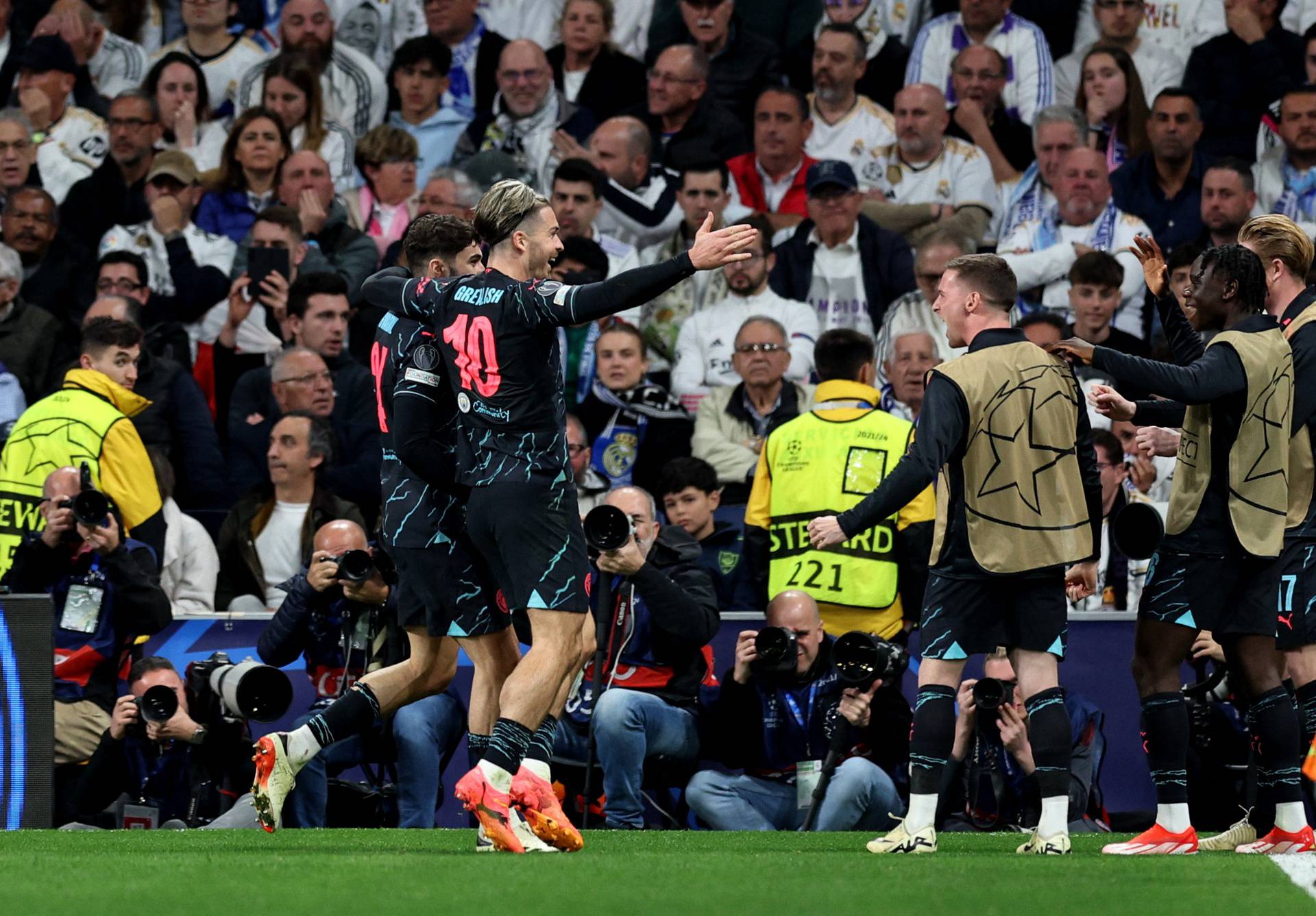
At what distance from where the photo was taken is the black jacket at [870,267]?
11828 mm

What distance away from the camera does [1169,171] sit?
12141 mm

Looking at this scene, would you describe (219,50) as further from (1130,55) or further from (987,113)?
(1130,55)

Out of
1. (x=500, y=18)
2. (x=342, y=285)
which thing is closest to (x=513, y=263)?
(x=342, y=285)

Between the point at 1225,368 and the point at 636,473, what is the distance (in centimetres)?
493

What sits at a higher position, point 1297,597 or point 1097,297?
point 1097,297

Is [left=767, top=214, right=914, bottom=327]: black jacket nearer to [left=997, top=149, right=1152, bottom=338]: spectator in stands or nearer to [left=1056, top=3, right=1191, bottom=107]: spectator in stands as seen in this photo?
[left=997, top=149, right=1152, bottom=338]: spectator in stands

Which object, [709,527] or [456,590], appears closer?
[456,590]

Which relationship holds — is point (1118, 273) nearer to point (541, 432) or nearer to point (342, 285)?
point (342, 285)

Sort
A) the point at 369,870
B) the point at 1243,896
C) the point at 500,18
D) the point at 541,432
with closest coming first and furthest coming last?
the point at 1243,896 < the point at 369,870 < the point at 541,432 < the point at 500,18

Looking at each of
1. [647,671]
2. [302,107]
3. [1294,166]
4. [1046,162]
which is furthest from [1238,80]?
[647,671]

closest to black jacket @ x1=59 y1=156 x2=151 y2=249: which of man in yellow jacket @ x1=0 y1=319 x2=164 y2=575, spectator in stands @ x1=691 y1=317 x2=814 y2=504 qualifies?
Answer: man in yellow jacket @ x1=0 y1=319 x2=164 y2=575

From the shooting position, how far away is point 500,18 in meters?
14.1

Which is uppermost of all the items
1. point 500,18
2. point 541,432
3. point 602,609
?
point 500,18

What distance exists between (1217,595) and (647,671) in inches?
121
